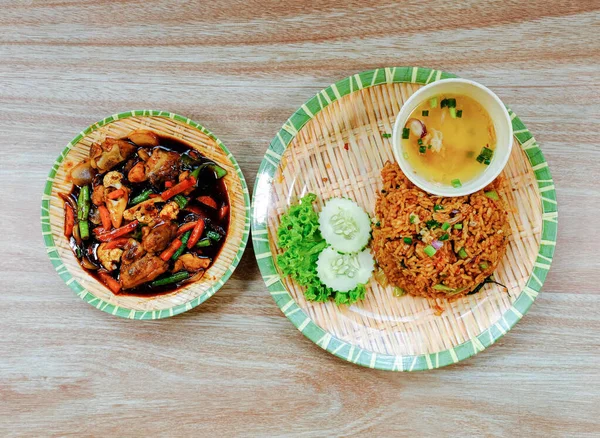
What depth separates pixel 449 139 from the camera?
218 centimetres

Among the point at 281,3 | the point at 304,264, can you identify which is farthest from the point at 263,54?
the point at 304,264

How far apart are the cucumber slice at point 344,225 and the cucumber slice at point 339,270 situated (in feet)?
0.13

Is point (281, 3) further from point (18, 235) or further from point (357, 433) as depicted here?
point (357, 433)

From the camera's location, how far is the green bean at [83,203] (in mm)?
2441

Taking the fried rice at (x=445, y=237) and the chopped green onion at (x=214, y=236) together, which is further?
the chopped green onion at (x=214, y=236)

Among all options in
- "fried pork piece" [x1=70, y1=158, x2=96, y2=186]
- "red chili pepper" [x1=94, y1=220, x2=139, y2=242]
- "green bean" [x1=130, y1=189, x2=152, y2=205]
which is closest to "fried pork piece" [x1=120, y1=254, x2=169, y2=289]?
"red chili pepper" [x1=94, y1=220, x2=139, y2=242]

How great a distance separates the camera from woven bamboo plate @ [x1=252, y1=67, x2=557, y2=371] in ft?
7.50

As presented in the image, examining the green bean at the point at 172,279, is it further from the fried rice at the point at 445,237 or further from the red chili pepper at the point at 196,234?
the fried rice at the point at 445,237

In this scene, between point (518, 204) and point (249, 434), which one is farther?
point (249, 434)

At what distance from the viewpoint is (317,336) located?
2320mm

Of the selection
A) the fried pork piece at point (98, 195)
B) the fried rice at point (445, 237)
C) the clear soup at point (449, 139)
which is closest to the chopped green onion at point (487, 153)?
the clear soup at point (449, 139)

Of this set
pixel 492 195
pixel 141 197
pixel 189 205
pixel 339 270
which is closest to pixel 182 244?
pixel 189 205

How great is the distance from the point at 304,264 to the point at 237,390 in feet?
2.58

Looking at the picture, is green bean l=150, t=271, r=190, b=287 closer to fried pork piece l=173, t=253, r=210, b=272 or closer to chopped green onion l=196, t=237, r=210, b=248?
fried pork piece l=173, t=253, r=210, b=272
